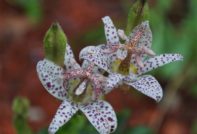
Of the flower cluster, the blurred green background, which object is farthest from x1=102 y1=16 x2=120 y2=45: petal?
the blurred green background

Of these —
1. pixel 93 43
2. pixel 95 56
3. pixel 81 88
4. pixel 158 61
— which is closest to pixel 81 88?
pixel 81 88

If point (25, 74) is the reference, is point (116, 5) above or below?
above

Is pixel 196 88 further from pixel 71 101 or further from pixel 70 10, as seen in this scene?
pixel 71 101

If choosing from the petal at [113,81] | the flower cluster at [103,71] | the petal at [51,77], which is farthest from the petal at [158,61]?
the petal at [51,77]

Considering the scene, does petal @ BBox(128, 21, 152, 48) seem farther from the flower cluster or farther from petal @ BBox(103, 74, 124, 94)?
petal @ BBox(103, 74, 124, 94)

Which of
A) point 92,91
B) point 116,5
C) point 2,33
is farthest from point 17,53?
point 92,91

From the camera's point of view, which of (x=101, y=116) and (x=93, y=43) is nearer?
(x=101, y=116)

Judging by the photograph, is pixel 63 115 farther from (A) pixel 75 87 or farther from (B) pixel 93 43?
(B) pixel 93 43
